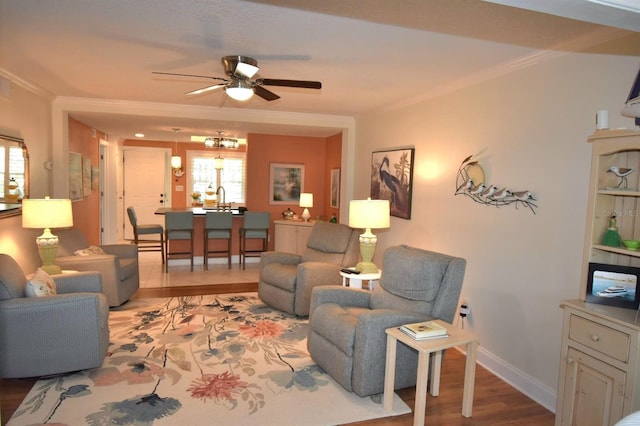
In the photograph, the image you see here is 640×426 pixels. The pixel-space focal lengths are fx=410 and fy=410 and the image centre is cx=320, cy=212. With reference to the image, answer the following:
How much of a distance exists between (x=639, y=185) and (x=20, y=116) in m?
5.15

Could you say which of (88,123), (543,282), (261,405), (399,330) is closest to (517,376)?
(543,282)

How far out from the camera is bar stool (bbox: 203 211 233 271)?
22.1 feet

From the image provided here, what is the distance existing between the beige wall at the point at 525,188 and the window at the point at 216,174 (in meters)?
6.68

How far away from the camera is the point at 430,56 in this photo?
3.06 metres

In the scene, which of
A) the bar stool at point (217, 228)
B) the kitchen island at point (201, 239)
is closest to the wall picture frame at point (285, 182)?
the kitchen island at point (201, 239)

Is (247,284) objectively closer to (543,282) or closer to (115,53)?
(115,53)

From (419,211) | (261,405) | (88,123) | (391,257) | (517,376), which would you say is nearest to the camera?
(261,405)

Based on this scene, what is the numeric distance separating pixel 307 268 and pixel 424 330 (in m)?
1.88

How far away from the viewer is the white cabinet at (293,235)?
6.95m

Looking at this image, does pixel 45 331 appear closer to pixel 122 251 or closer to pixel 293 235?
pixel 122 251

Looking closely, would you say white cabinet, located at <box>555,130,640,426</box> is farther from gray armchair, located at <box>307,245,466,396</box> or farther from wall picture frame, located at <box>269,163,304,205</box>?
wall picture frame, located at <box>269,163,304,205</box>

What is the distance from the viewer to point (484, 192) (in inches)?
134

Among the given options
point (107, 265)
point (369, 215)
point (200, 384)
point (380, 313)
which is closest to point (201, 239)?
point (107, 265)

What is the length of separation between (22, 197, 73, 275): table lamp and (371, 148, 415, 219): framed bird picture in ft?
11.2
